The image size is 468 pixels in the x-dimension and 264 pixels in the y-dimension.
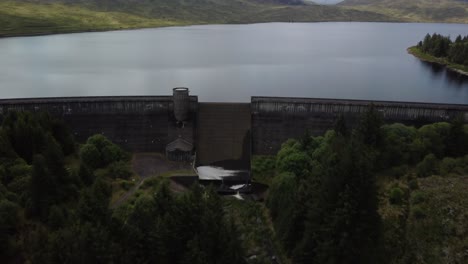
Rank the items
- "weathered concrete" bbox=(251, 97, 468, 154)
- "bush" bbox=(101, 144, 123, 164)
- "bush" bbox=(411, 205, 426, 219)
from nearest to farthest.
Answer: "bush" bbox=(411, 205, 426, 219)
"bush" bbox=(101, 144, 123, 164)
"weathered concrete" bbox=(251, 97, 468, 154)

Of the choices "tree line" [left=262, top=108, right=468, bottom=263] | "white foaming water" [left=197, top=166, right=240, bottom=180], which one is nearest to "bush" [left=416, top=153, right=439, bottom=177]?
"tree line" [left=262, top=108, right=468, bottom=263]

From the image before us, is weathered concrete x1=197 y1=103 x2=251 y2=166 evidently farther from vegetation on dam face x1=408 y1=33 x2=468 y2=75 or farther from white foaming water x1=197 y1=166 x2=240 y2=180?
vegetation on dam face x1=408 y1=33 x2=468 y2=75

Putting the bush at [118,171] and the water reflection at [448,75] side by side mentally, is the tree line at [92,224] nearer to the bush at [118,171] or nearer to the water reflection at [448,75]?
the bush at [118,171]

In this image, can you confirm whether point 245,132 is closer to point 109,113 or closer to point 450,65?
point 109,113

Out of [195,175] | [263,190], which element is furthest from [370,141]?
[195,175]

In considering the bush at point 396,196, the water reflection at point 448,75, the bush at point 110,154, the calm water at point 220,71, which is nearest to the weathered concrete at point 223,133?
the bush at point 110,154
